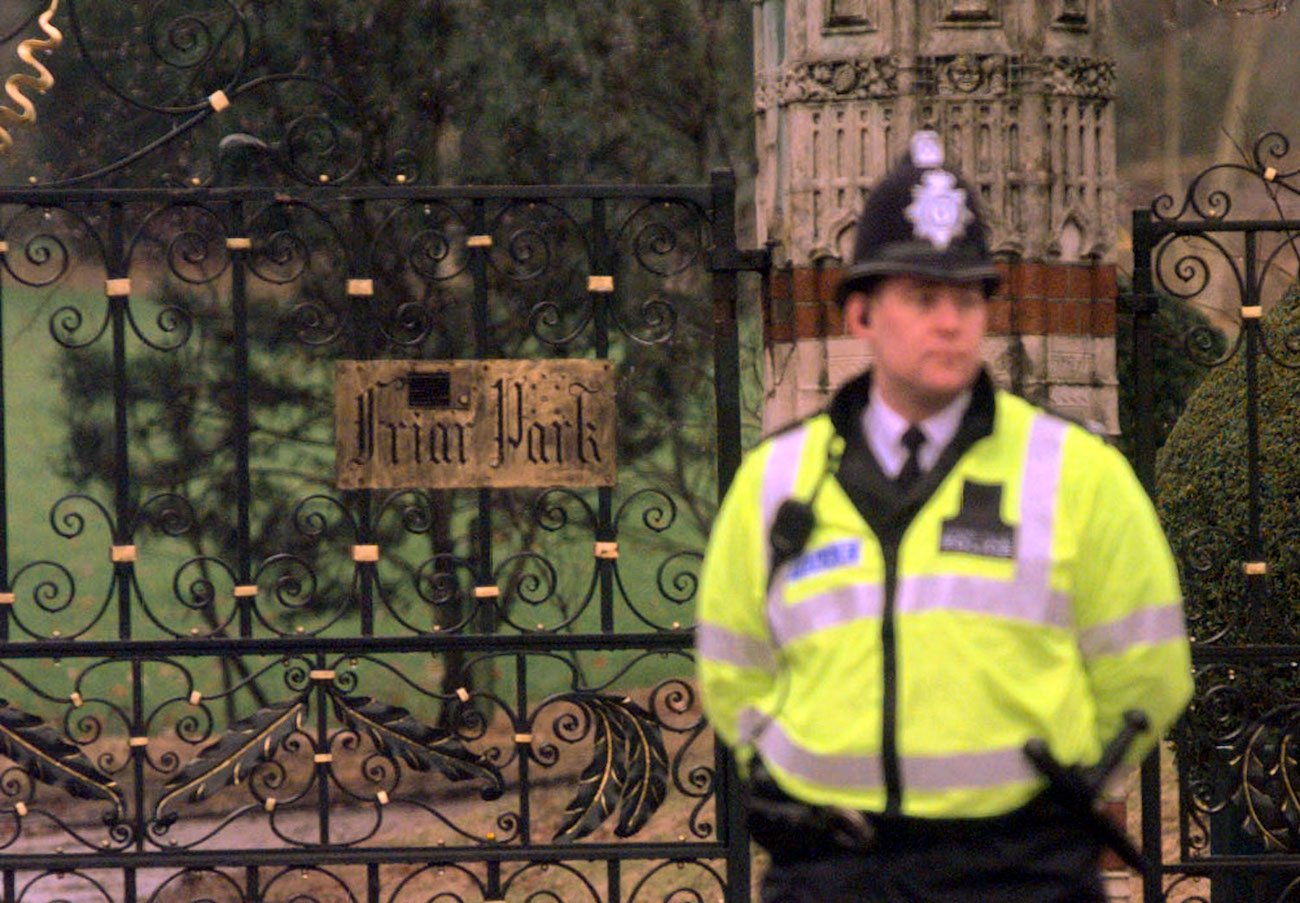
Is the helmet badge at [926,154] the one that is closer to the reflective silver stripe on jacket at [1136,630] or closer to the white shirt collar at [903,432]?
the white shirt collar at [903,432]

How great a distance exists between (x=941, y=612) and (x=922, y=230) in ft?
2.01

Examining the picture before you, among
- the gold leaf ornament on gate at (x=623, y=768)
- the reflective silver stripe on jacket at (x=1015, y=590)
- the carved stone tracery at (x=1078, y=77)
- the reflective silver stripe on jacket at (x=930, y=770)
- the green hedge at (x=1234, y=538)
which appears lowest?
the gold leaf ornament on gate at (x=623, y=768)

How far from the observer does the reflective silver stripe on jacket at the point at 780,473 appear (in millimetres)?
3746

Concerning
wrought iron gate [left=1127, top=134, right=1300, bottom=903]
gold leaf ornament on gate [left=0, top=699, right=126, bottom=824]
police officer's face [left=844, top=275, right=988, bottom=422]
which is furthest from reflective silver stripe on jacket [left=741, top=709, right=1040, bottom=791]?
gold leaf ornament on gate [left=0, top=699, right=126, bottom=824]

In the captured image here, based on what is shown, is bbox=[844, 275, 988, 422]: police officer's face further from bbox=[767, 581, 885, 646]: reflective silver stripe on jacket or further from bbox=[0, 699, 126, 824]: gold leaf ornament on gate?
bbox=[0, 699, 126, 824]: gold leaf ornament on gate

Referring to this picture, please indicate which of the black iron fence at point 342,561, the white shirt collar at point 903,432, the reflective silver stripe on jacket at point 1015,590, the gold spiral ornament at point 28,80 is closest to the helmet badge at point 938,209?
the white shirt collar at point 903,432

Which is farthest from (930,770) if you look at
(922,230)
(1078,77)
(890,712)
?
(1078,77)

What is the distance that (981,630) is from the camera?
3549mm

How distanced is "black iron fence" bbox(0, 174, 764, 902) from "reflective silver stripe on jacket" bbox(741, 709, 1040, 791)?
2.64m

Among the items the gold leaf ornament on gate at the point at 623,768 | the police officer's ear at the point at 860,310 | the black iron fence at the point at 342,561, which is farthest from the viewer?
the gold leaf ornament on gate at the point at 623,768

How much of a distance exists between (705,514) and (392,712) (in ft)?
20.4

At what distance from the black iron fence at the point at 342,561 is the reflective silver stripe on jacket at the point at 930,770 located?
8.66 feet

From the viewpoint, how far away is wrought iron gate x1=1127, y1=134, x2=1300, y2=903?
6340 mm

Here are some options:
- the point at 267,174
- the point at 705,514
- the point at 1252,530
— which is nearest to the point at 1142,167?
the point at 705,514
